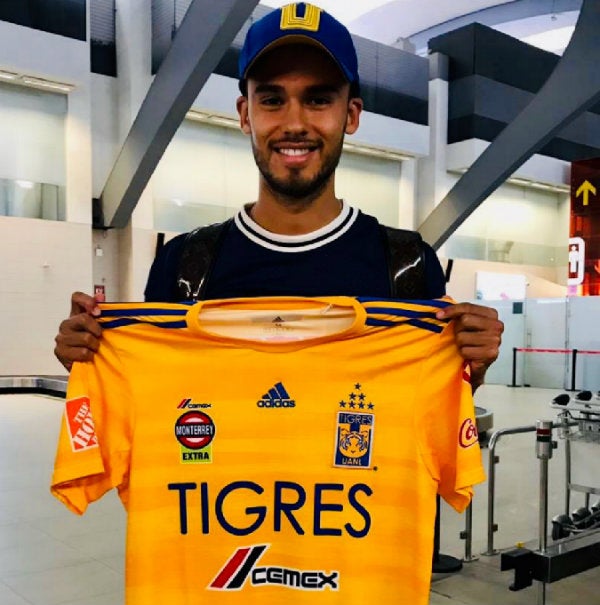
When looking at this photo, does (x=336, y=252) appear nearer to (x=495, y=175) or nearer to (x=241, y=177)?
(x=495, y=175)

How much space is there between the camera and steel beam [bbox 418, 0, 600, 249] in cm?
1205

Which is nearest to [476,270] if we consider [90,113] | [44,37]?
[90,113]

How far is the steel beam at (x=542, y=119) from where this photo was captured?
1205 cm

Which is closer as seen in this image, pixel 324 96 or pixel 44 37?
pixel 324 96

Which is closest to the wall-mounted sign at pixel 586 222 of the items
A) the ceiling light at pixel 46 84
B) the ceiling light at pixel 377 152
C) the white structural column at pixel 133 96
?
the ceiling light at pixel 377 152

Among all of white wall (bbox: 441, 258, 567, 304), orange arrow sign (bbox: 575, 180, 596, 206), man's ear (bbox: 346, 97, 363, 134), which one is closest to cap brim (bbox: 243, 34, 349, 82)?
man's ear (bbox: 346, 97, 363, 134)

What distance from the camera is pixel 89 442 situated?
5.65 feet

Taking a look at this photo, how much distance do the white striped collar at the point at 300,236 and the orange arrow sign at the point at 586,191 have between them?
16.0 meters

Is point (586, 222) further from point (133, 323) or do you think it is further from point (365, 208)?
point (133, 323)

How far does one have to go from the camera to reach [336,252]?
1688 mm

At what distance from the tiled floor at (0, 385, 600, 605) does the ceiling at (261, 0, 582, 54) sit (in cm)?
3016

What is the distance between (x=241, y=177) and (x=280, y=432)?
17939 millimetres

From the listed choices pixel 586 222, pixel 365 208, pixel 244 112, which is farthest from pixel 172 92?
pixel 244 112

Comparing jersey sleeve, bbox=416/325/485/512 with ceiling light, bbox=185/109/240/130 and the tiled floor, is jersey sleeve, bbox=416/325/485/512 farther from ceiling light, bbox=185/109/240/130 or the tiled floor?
ceiling light, bbox=185/109/240/130
